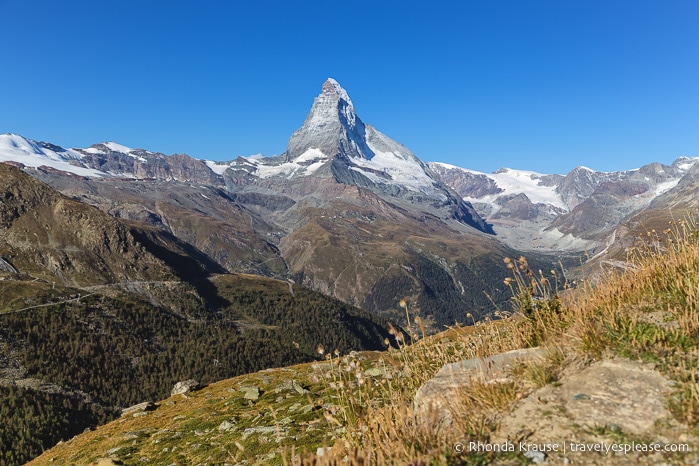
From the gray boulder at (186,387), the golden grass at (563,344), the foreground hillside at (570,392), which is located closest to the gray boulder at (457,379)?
the foreground hillside at (570,392)

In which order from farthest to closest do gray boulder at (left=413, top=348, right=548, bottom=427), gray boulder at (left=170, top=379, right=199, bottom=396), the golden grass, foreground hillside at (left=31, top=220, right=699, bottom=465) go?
gray boulder at (left=170, top=379, right=199, bottom=396) → gray boulder at (left=413, top=348, right=548, bottom=427) → the golden grass → foreground hillside at (left=31, top=220, right=699, bottom=465)

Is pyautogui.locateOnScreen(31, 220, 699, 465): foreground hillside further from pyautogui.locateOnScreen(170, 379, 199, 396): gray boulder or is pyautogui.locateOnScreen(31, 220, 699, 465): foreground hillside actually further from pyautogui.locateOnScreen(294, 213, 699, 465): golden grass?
pyautogui.locateOnScreen(170, 379, 199, 396): gray boulder

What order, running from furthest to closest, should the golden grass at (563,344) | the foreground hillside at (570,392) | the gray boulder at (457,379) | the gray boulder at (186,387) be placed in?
1. the gray boulder at (186,387)
2. the gray boulder at (457,379)
3. the golden grass at (563,344)
4. the foreground hillside at (570,392)

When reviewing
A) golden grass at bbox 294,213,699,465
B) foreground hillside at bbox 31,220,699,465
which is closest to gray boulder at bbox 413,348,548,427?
foreground hillside at bbox 31,220,699,465

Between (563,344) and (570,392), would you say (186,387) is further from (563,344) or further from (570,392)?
(570,392)

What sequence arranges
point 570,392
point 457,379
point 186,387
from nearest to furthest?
point 570,392
point 457,379
point 186,387

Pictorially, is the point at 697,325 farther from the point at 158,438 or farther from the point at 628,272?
the point at 158,438

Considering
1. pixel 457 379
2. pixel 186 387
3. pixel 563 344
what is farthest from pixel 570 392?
pixel 186 387

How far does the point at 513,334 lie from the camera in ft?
29.6

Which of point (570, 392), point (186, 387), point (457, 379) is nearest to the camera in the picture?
point (570, 392)

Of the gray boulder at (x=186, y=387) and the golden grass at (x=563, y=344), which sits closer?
the golden grass at (x=563, y=344)

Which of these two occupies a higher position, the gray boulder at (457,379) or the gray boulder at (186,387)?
the gray boulder at (457,379)

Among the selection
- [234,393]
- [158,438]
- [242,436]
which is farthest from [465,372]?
[234,393]

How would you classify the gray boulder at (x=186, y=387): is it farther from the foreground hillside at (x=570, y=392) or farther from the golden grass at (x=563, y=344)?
the golden grass at (x=563, y=344)
